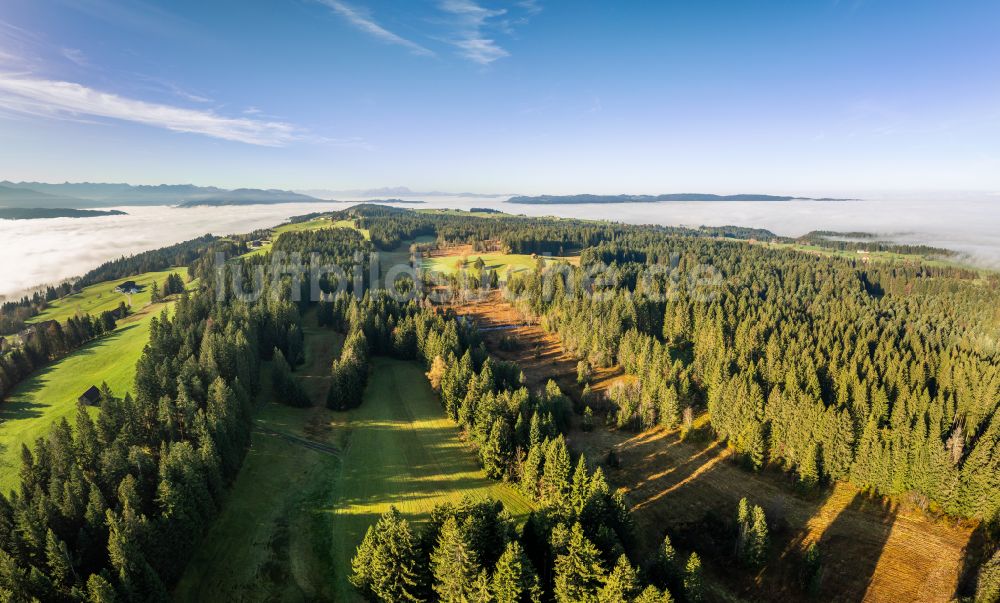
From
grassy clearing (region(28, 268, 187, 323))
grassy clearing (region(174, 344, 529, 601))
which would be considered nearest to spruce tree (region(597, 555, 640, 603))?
grassy clearing (region(174, 344, 529, 601))

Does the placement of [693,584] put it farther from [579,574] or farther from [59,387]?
[59,387]

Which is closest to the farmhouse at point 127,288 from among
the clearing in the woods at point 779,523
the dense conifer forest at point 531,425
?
the dense conifer forest at point 531,425

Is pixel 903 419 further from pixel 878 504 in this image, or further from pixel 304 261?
pixel 304 261

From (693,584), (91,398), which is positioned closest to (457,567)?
(693,584)

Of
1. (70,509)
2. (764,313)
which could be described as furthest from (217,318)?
(764,313)

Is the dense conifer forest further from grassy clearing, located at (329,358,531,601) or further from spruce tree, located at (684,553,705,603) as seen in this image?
grassy clearing, located at (329,358,531,601)
